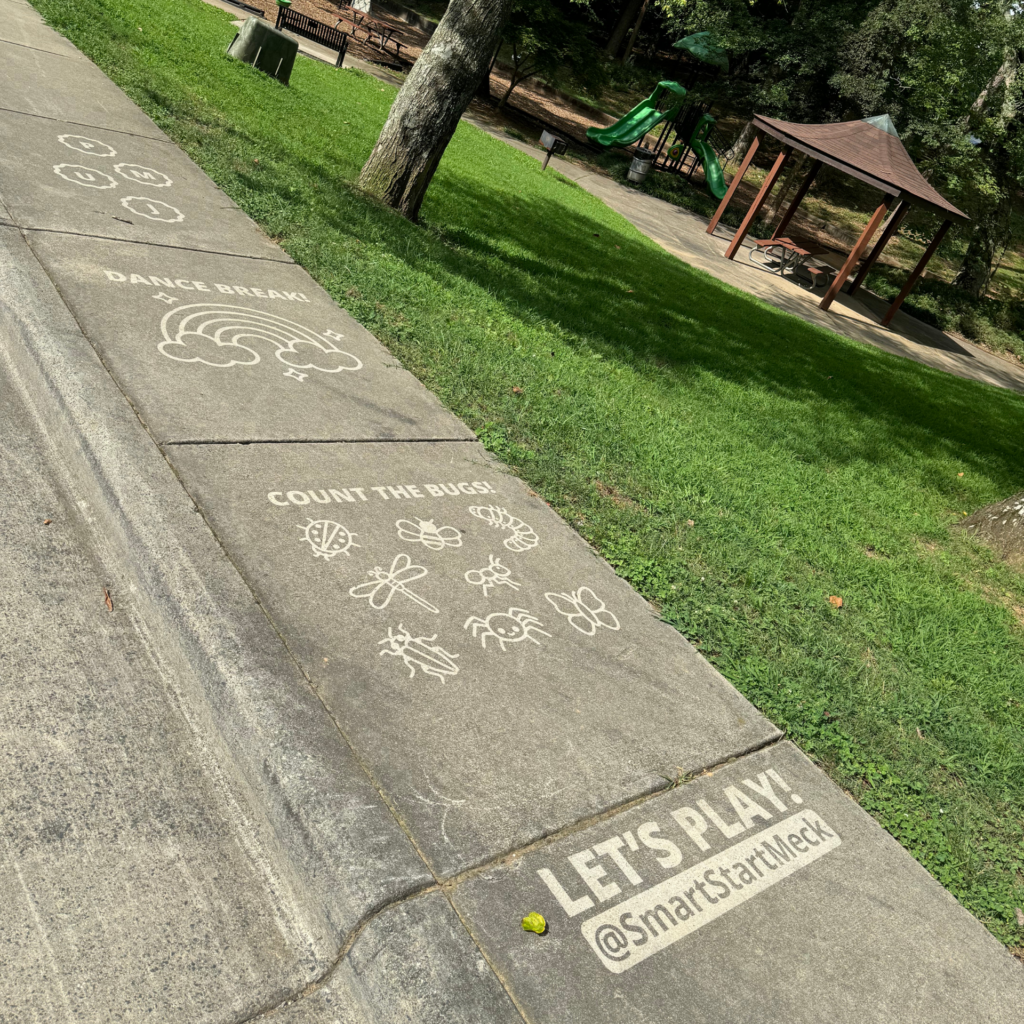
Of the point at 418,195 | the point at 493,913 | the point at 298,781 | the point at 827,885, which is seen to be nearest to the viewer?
the point at 493,913

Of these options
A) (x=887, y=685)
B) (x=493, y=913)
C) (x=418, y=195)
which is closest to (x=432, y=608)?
(x=493, y=913)

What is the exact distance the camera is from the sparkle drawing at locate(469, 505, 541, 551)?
4.16m

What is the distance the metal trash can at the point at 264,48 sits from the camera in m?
13.9

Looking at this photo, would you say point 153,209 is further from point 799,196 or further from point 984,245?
point 984,245

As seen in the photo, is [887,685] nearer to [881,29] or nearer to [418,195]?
[418,195]

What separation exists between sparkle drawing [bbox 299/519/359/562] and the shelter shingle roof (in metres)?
17.9

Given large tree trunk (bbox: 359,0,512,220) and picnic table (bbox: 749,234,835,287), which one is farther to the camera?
picnic table (bbox: 749,234,835,287)

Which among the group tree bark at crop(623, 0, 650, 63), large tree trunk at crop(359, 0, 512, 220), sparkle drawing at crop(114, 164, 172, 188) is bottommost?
sparkle drawing at crop(114, 164, 172, 188)

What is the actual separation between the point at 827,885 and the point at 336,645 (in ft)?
6.47

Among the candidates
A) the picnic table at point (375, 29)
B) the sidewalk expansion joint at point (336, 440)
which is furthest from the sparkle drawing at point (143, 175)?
the picnic table at point (375, 29)

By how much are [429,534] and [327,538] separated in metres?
0.52

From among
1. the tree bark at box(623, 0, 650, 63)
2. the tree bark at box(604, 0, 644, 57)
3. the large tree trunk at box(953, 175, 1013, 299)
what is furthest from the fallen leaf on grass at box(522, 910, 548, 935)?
the tree bark at box(604, 0, 644, 57)

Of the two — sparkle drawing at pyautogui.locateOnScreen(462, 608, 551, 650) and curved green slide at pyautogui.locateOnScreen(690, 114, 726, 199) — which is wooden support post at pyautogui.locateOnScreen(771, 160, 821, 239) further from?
sparkle drawing at pyautogui.locateOnScreen(462, 608, 551, 650)

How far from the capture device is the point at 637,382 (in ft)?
24.2
